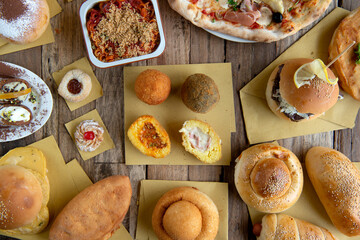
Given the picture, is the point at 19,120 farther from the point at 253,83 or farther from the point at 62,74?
the point at 253,83

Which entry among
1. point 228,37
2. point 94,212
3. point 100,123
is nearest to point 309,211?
point 228,37

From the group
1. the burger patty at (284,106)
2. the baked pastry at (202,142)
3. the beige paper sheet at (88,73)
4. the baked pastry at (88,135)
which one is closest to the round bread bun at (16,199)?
the baked pastry at (88,135)

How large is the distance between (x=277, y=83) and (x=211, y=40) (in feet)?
2.02

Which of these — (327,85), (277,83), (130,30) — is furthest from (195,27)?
(327,85)

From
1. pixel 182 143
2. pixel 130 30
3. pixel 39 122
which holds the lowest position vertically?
pixel 182 143

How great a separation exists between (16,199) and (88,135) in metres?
0.65

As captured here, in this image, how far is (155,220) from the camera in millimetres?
2029

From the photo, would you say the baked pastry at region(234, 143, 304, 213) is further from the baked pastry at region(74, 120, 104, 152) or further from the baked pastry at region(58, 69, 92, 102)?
the baked pastry at region(58, 69, 92, 102)

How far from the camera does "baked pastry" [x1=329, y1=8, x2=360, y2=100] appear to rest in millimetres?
2080

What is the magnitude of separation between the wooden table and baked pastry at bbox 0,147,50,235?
16cm

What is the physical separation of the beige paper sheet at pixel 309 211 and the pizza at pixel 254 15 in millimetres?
1157

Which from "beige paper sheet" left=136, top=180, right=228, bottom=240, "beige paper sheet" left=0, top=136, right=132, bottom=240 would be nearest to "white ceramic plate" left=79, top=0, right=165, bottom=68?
"beige paper sheet" left=0, top=136, right=132, bottom=240

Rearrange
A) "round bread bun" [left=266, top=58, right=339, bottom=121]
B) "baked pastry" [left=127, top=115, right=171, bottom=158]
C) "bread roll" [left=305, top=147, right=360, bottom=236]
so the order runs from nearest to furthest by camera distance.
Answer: "round bread bun" [left=266, top=58, right=339, bottom=121] → "bread roll" [left=305, top=147, right=360, bottom=236] → "baked pastry" [left=127, top=115, right=171, bottom=158]

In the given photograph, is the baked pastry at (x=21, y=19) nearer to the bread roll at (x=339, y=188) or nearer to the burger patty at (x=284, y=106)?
the burger patty at (x=284, y=106)
